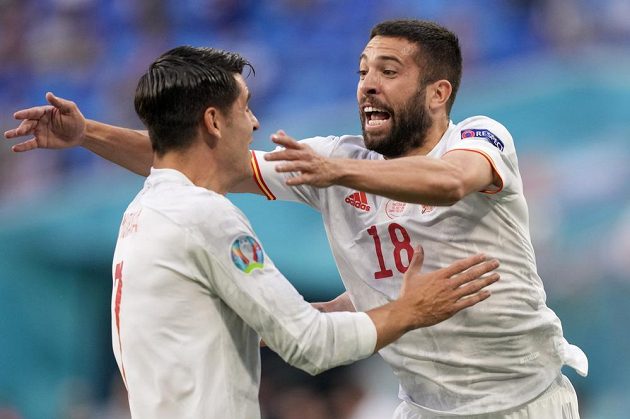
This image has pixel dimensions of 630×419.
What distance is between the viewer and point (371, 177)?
3.16 metres

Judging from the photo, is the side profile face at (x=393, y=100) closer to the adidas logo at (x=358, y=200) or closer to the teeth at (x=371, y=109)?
the teeth at (x=371, y=109)

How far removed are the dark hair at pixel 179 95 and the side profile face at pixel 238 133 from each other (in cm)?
3

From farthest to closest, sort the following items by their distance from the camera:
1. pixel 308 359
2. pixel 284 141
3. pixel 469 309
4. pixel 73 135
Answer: pixel 73 135 < pixel 469 309 < pixel 308 359 < pixel 284 141

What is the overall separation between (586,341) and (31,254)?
4.15 m

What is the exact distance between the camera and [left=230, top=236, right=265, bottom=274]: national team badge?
3.03 metres

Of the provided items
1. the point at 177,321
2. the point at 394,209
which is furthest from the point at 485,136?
the point at 177,321

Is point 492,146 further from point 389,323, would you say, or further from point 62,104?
point 62,104

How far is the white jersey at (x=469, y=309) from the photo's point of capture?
3.88 m

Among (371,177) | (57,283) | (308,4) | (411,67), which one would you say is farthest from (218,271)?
(308,4)

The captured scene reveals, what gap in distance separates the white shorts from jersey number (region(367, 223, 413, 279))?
643mm

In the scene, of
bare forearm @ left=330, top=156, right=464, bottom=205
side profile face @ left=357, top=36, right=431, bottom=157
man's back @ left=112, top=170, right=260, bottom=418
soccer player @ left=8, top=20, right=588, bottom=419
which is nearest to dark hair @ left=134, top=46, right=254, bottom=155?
man's back @ left=112, top=170, right=260, bottom=418

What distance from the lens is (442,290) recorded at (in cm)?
326

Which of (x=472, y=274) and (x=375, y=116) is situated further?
(x=375, y=116)

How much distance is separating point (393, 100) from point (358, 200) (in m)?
0.44
